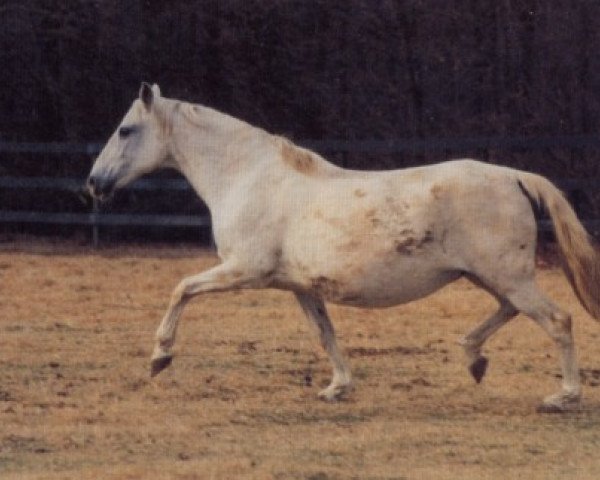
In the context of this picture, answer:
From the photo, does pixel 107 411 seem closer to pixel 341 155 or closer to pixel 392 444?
pixel 392 444

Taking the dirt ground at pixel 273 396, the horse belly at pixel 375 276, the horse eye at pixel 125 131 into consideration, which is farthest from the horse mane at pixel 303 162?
the dirt ground at pixel 273 396

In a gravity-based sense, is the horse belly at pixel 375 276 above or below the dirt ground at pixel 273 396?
above

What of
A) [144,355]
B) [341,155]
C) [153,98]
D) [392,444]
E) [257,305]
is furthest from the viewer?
[341,155]

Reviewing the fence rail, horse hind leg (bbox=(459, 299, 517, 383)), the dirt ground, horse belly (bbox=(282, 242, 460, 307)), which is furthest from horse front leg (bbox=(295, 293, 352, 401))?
the fence rail

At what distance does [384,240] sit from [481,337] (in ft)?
2.85

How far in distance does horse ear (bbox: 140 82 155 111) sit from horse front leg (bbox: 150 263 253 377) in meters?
1.18

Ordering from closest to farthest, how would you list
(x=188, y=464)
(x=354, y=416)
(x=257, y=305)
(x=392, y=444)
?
(x=188, y=464) < (x=392, y=444) < (x=354, y=416) < (x=257, y=305)

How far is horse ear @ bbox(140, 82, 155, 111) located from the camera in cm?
916

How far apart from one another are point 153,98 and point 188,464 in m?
2.93

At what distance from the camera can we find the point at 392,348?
10.7m

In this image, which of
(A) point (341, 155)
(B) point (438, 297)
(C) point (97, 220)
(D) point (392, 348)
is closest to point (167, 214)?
(C) point (97, 220)

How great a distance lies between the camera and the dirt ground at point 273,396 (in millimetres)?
6988

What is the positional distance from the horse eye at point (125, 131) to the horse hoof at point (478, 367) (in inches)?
92.4

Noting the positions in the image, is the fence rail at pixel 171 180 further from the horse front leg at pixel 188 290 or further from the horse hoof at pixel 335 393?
the horse front leg at pixel 188 290
